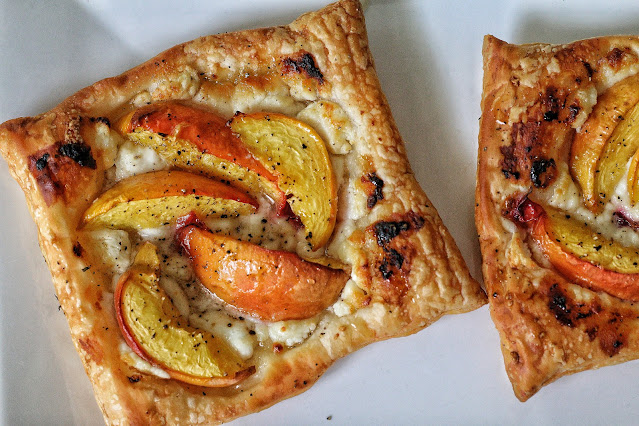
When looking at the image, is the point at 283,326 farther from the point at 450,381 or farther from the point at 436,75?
the point at 436,75

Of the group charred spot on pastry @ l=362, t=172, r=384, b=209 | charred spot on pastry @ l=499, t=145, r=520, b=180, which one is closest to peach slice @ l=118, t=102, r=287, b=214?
charred spot on pastry @ l=362, t=172, r=384, b=209

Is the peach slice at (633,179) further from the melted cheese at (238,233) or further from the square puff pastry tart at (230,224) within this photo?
the melted cheese at (238,233)

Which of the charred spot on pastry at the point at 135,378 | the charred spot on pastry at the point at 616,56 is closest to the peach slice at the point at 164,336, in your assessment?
the charred spot on pastry at the point at 135,378

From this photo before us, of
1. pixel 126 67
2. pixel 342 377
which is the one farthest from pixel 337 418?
pixel 126 67

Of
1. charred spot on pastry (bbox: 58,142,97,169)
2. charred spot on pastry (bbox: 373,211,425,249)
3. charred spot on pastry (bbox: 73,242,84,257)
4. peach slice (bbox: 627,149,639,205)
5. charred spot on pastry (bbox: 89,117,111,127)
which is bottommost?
peach slice (bbox: 627,149,639,205)

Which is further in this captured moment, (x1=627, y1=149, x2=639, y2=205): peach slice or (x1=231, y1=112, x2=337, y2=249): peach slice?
(x1=627, y1=149, x2=639, y2=205): peach slice

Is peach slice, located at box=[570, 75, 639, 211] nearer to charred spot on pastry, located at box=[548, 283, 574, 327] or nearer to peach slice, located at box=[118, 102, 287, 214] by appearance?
charred spot on pastry, located at box=[548, 283, 574, 327]
